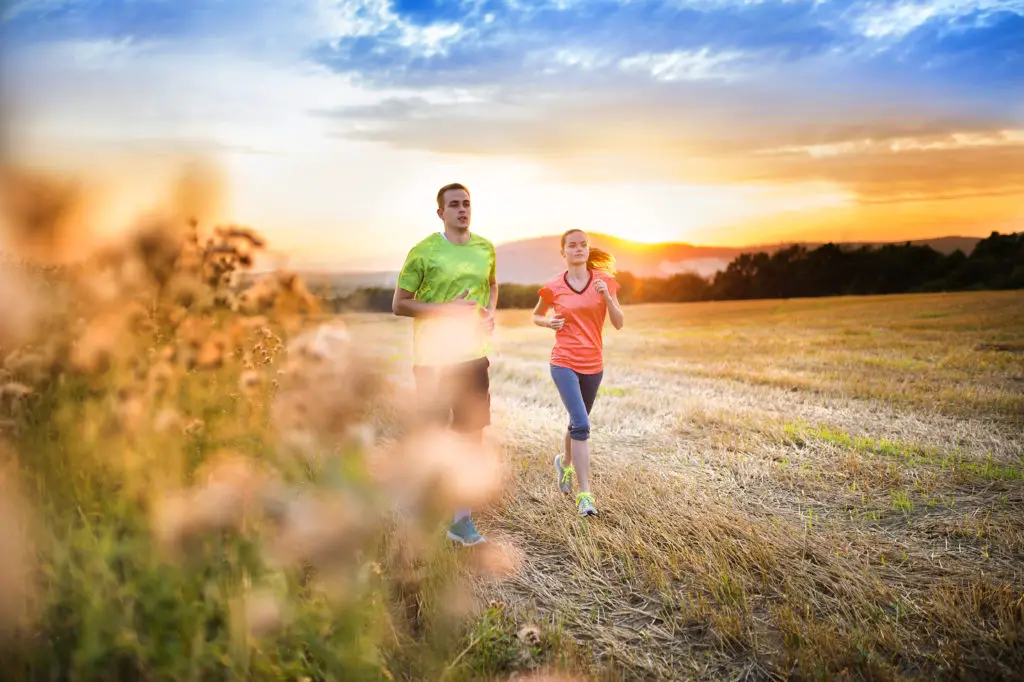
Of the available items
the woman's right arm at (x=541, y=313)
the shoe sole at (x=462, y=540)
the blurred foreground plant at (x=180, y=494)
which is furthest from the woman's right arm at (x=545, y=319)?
the blurred foreground plant at (x=180, y=494)

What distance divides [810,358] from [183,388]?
12533 mm

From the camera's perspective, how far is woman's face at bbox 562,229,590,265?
17.0 ft

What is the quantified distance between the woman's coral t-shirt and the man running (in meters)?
0.87

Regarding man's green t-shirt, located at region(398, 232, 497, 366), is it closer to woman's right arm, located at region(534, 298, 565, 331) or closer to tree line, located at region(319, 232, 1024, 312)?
woman's right arm, located at region(534, 298, 565, 331)

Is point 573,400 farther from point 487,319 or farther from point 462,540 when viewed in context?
point 462,540

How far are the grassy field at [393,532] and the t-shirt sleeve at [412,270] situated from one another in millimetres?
638

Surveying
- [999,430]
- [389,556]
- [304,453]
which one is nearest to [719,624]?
[389,556]

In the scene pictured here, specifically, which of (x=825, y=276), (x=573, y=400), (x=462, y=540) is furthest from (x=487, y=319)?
(x=825, y=276)

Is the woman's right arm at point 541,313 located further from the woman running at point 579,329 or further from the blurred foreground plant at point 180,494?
the blurred foreground plant at point 180,494

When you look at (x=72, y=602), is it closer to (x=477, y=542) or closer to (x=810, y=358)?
(x=477, y=542)

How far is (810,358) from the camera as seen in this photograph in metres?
13.5

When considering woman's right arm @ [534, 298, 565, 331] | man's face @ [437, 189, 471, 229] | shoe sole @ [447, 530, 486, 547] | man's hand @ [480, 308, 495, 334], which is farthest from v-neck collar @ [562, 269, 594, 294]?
shoe sole @ [447, 530, 486, 547]

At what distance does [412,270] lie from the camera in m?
4.41

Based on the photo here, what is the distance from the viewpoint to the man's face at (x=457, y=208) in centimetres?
436
